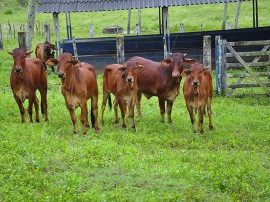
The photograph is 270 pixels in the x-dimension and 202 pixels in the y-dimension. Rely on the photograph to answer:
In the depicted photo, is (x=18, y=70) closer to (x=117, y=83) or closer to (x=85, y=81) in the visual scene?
(x=85, y=81)

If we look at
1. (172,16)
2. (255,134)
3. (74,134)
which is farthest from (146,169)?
(172,16)

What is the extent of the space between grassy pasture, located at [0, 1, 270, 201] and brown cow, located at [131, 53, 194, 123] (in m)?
0.64

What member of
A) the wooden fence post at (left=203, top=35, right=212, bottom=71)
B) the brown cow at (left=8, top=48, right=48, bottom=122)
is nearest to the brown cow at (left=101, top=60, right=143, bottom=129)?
the brown cow at (left=8, top=48, right=48, bottom=122)

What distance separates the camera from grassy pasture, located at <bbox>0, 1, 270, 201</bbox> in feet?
27.6

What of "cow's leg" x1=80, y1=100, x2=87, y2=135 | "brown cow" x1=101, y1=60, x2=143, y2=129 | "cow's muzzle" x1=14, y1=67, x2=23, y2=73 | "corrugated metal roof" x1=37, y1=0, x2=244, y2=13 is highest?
"corrugated metal roof" x1=37, y1=0, x2=244, y2=13

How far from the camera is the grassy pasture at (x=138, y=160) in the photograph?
8406 millimetres

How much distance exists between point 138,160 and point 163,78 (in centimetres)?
414

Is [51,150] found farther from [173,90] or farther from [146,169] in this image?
[173,90]

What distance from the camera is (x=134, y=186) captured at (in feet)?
28.7

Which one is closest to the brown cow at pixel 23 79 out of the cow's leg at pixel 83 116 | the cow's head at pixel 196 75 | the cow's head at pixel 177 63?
the cow's leg at pixel 83 116

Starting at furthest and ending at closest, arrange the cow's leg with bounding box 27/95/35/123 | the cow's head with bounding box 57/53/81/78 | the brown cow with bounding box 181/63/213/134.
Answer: the cow's leg with bounding box 27/95/35/123
the brown cow with bounding box 181/63/213/134
the cow's head with bounding box 57/53/81/78

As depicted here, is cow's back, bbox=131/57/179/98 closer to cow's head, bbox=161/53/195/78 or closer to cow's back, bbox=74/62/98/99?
cow's head, bbox=161/53/195/78

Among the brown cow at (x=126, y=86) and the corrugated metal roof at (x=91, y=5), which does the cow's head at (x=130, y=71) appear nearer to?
the brown cow at (x=126, y=86)

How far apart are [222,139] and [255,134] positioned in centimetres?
84
